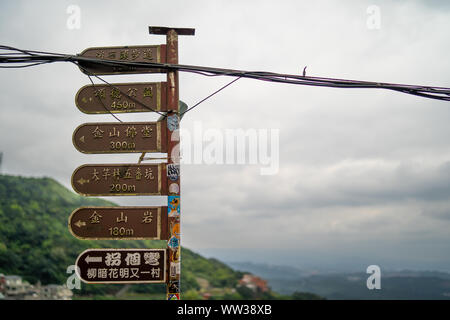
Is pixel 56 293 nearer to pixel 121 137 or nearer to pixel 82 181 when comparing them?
pixel 82 181

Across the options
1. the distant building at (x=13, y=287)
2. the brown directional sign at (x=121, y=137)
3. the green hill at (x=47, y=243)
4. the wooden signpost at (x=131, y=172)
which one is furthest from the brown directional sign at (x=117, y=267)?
the distant building at (x=13, y=287)

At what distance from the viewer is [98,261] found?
4.96m

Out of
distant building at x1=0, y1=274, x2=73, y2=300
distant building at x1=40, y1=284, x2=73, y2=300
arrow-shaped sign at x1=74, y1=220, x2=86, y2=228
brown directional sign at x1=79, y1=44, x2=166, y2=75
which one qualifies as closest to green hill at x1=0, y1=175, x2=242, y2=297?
distant building at x1=40, y1=284, x2=73, y2=300

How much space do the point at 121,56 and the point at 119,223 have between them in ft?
9.14

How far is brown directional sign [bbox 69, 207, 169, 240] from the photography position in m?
5.11

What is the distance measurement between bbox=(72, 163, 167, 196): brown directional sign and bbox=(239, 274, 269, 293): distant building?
9923cm

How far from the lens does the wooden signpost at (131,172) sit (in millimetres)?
4973

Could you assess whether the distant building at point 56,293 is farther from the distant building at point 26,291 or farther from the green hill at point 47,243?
the green hill at point 47,243

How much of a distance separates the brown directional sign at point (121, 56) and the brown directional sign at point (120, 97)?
0.23 meters

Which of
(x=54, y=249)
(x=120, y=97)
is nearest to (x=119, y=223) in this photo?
(x=120, y=97)

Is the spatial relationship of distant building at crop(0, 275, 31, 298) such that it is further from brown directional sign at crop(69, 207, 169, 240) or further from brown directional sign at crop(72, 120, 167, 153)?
brown directional sign at crop(72, 120, 167, 153)

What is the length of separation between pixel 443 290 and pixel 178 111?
289 ft
